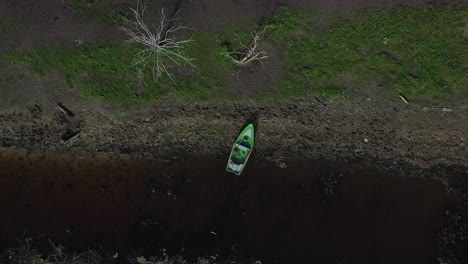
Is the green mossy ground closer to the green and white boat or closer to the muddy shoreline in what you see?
the muddy shoreline

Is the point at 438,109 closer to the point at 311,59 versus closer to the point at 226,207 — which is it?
the point at 311,59

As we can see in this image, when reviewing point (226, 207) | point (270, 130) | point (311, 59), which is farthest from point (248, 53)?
point (226, 207)

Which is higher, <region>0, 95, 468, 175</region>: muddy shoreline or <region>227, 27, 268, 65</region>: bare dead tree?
<region>227, 27, 268, 65</region>: bare dead tree

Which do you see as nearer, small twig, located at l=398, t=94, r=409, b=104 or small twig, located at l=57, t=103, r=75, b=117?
small twig, located at l=398, t=94, r=409, b=104

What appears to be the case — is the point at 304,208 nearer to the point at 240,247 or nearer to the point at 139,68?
the point at 240,247

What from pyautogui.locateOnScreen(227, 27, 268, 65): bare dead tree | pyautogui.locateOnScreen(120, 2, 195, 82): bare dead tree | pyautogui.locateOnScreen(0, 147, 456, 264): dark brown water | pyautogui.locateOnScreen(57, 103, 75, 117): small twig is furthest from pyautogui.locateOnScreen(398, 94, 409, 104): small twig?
pyautogui.locateOnScreen(57, 103, 75, 117): small twig

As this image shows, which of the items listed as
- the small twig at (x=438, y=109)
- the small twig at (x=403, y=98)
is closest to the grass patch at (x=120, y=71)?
the small twig at (x=403, y=98)

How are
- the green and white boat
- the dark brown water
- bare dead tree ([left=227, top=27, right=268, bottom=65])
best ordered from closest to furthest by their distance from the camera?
bare dead tree ([left=227, top=27, right=268, bottom=65])
the green and white boat
the dark brown water

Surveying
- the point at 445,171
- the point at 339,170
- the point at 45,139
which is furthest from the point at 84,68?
the point at 445,171
